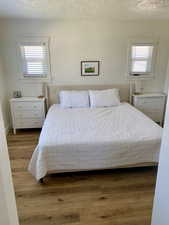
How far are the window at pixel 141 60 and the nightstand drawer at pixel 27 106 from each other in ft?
7.46

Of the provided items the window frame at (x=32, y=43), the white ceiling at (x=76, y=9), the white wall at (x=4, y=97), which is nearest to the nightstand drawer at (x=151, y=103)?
the white ceiling at (x=76, y=9)

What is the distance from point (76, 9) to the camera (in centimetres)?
296

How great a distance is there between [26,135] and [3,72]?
1.48 m

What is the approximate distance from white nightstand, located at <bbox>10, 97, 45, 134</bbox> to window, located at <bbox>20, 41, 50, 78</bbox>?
1.98ft

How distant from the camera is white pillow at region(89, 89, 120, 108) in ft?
12.3

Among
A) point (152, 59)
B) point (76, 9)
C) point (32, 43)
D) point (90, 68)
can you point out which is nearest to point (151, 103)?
point (152, 59)

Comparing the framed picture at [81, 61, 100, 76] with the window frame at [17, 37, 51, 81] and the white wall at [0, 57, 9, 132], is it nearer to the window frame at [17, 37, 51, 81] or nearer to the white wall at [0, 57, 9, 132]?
the window frame at [17, 37, 51, 81]

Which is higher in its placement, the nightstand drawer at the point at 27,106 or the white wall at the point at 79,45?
the white wall at the point at 79,45

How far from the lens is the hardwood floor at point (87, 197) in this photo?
70.8 inches

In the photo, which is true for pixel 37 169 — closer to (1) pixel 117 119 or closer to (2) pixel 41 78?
(1) pixel 117 119

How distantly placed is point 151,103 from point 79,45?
84.0 inches

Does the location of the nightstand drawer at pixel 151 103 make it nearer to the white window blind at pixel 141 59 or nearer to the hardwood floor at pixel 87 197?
the white window blind at pixel 141 59

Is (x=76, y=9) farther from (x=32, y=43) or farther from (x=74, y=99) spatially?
(x=74, y=99)

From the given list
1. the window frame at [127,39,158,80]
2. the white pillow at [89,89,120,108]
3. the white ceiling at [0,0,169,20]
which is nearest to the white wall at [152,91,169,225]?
the white ceiling at [0,0,169,20]
